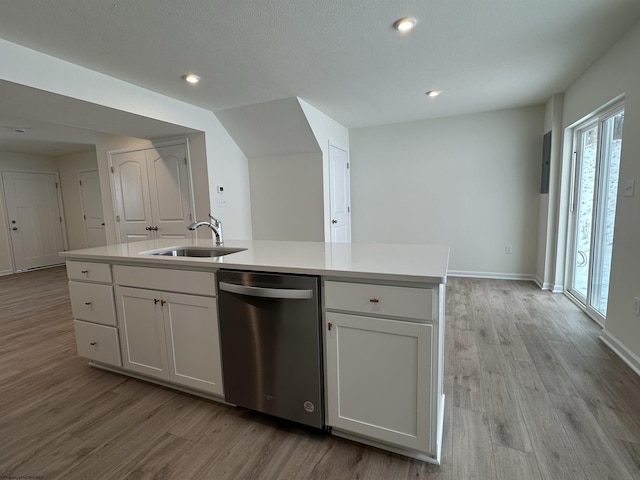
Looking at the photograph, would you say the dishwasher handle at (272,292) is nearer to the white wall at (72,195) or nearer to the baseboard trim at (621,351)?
the baseboard trim at (621,351)

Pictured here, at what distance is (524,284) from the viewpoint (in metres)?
4.18

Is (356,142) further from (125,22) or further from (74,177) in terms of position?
(74,177)

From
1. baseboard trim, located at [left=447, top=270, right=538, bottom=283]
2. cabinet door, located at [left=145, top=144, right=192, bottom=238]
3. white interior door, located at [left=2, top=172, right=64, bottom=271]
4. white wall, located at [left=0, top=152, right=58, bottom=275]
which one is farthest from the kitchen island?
white interior door, located at [left=2, top=172, right=64, bottom=271]

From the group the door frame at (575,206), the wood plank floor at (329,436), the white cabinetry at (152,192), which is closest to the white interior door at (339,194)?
the white cabinetry at (152,192)

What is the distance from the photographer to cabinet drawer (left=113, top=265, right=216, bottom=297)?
1.75 metres

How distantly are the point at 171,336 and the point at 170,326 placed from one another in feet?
0.21

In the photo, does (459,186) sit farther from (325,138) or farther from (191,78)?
(191,78)

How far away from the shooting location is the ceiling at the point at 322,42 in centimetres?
192

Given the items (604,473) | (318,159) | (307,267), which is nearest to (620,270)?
(604,473)

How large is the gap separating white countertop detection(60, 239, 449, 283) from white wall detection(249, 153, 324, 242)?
86.0 inches

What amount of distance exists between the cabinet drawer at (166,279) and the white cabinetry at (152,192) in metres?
2.19

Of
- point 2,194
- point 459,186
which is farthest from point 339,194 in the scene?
point 2,194

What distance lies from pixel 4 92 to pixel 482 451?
382 cm

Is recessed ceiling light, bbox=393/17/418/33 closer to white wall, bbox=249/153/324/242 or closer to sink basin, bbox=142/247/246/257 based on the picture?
sink basin, bbox=142/247/246/257
